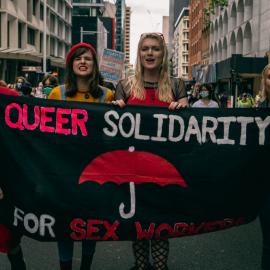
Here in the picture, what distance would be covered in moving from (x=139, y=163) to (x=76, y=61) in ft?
3.28

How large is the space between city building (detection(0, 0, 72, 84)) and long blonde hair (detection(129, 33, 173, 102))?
3136 centimetres

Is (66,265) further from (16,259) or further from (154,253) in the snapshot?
(154,253)

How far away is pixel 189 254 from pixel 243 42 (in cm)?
3736

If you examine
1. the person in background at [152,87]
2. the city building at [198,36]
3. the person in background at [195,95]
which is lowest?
the person in background at [152,87]

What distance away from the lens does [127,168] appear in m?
4.07

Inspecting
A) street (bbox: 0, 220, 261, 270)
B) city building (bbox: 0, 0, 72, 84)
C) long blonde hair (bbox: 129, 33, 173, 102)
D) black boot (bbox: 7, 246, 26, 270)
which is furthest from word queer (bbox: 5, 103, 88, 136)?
city building (bbox: 0, 0, 72, 84)

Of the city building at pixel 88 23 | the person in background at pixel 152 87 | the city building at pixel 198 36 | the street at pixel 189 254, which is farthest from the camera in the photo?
the city building at pixel 88 23

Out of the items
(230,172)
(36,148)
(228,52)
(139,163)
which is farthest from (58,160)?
(228,52)

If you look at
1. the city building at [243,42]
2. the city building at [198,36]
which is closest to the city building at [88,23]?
the city building at [198,36]

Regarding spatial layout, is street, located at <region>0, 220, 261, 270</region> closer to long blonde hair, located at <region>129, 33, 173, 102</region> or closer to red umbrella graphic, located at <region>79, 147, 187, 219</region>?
red umbrella graphic, located at <region>79, 147, 187, 219</region>

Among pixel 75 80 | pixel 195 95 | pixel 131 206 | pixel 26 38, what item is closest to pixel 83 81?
pixel 75 80

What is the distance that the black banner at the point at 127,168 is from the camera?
402 centimetres

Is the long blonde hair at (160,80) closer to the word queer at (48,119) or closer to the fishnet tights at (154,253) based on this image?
the word queer at (48,119)

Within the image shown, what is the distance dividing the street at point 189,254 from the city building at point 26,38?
30.2 meters
